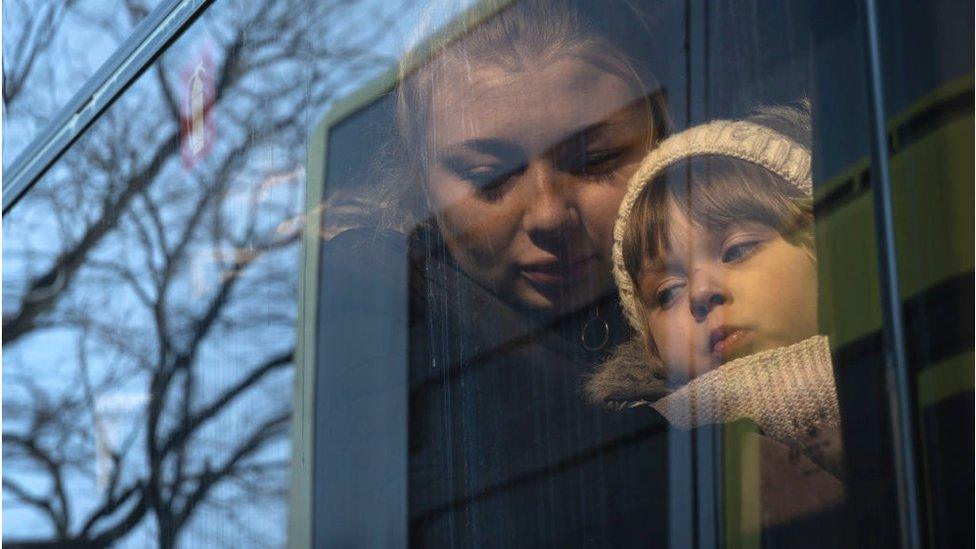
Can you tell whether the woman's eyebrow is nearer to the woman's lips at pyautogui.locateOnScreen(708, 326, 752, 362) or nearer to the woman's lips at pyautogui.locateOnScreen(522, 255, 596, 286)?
the woman's lips at pyautogui.locateOnScreen(522, 255, 596, 286)

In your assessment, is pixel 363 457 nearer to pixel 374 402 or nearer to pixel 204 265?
pixel 374 402

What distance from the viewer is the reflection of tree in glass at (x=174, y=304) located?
1.81 m

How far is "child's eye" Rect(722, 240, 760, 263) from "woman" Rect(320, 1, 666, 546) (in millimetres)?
132

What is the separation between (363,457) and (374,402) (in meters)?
0.07

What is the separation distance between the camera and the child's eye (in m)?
1.28

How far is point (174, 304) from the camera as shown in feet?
6.61

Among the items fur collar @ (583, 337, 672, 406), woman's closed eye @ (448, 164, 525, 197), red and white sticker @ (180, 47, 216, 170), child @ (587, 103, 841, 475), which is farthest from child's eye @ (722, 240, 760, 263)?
red and white sticker @ (180, 47, 216, 170)

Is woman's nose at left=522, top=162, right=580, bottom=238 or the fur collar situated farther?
woman's nose at left=522, top=162, right=580, bottom=238

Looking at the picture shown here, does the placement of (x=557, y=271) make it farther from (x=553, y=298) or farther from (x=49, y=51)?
(x=49, y=51)

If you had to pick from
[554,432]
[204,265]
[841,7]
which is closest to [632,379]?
[554,432]

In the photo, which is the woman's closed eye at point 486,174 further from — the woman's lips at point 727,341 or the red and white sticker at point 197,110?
the red and white sticker at point 197,110

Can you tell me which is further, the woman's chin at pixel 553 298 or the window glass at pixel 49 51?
the window glass at pixel 49 51

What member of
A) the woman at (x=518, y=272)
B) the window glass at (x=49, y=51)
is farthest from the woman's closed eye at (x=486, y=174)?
the window glass at (x=49, y=51)

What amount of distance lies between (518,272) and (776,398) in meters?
0.35
